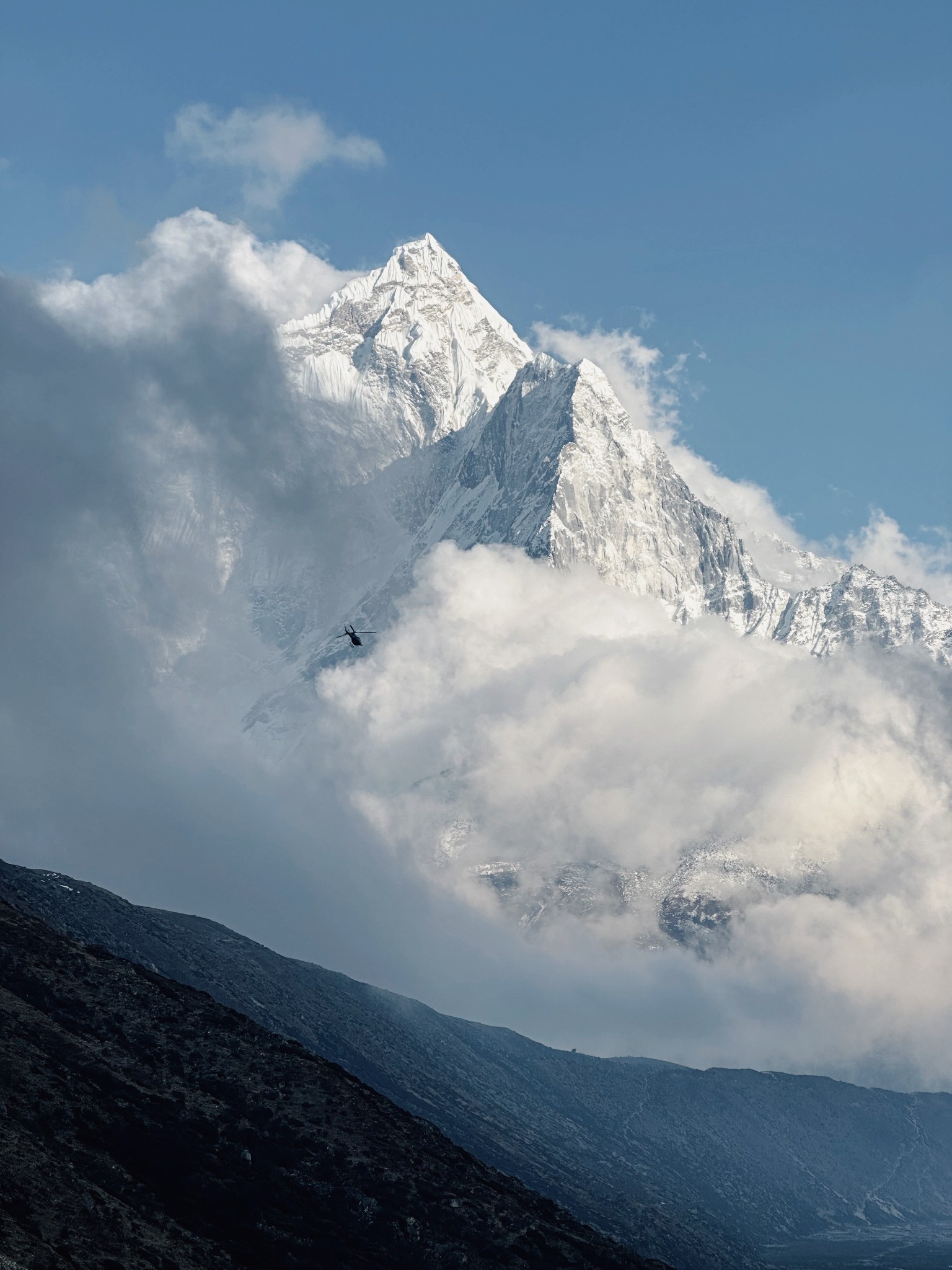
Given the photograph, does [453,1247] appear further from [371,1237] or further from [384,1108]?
[384,1108]

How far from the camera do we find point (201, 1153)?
138 meters

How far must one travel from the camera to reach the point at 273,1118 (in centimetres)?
15138

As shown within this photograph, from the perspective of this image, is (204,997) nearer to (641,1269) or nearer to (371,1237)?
(371,1237)

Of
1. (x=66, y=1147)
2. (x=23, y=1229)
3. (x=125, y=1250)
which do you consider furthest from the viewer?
(x=66, y=1147)

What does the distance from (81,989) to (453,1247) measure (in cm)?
5957

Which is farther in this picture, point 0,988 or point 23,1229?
point 0,988

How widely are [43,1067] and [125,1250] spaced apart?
3796 cm

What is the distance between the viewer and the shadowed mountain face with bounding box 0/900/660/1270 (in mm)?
109188

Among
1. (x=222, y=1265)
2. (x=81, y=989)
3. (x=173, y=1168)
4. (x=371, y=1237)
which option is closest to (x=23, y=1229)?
(x=222, y=1265)

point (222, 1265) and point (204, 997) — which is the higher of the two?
point (204, 997)

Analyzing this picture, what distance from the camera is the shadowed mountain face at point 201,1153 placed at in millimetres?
109188

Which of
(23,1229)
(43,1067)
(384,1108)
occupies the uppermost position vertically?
(384,1108)

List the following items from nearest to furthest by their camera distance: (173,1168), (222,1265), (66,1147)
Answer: (222,1265) → (66,1147) → (173,1168)

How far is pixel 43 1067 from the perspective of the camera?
136 m
